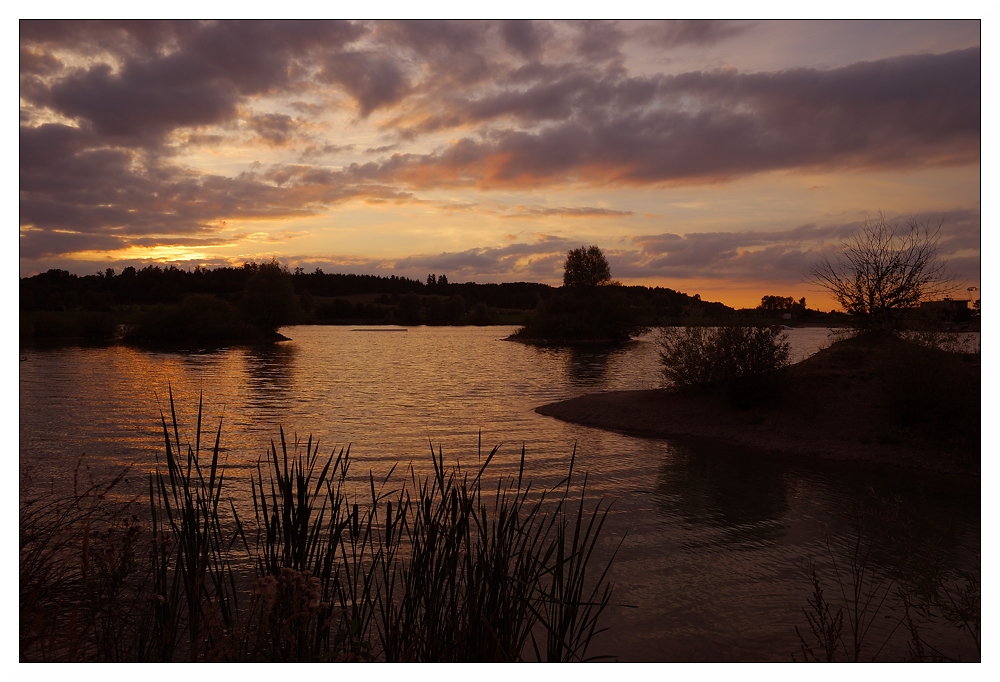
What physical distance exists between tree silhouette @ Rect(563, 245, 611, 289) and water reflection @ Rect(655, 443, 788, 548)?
183ft

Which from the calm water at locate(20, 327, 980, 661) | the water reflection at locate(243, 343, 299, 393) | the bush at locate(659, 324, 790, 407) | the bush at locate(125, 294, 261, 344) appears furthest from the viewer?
the bush at locate(125, 294, 261, 344)

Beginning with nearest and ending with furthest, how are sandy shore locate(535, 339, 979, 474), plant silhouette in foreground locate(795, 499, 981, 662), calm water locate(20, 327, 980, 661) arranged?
plant silhouette in foreground locate(795, 499, 981, 662)
calm water locate(20, 327, 980, 661)
sandy shore locate(535, 339, 979, 474)

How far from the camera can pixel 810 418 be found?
15.5m

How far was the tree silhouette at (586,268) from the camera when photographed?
69312 mm

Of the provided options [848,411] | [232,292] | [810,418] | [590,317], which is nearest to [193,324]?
[232,292]

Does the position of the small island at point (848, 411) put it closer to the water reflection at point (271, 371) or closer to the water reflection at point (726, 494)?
the water reflection at point (726, 494)

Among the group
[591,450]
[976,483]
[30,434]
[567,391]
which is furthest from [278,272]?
[976,483]

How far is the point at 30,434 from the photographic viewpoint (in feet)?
49.2

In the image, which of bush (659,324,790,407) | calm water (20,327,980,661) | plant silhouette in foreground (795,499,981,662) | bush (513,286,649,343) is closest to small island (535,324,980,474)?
bush (659,324,790,407)

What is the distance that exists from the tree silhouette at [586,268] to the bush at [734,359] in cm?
5168

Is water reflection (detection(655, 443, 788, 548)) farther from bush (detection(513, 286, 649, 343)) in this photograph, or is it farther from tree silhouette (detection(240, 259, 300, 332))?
tree silhouette (detection(240, 259, 300, 332))

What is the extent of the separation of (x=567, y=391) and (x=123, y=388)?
17681 millimetres

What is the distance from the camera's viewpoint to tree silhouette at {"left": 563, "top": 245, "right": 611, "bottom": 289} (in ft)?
227

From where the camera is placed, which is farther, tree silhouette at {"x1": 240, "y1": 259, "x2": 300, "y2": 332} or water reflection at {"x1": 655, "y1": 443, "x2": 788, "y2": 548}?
tree silhouette at {"x1": 240, "y1": 259, "x2": 300, "y2": 332}
